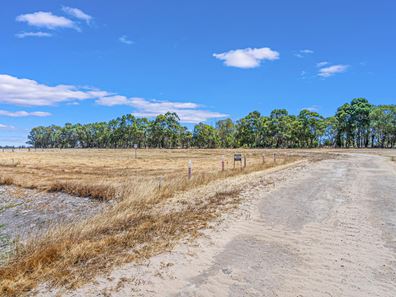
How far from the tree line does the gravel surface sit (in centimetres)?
8016

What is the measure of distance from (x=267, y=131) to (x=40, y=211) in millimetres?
92269

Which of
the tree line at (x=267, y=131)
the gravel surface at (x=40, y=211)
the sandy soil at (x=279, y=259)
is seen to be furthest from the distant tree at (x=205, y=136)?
the sandy soil at (x=279, y=259)

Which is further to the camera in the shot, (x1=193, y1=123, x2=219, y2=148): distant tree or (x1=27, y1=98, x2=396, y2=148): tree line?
(x1=193, y1=123, x2=219, y2=148): distant tree

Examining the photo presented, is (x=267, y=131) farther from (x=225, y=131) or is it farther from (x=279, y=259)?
(x=279, y=259)

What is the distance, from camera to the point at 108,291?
4.02 meters

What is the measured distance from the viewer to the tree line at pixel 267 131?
8556 centimetres

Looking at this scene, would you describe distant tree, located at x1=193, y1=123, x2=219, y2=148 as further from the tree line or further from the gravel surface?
the gravel surface

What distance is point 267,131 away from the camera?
99.5 m

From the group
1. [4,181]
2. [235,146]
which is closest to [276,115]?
[235,146]

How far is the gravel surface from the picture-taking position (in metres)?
9.73

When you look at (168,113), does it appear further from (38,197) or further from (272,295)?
(272,295)

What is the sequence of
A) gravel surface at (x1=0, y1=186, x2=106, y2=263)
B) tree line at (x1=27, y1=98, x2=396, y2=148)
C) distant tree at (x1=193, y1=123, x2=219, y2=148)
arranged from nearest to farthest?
1. gravel surface at (x1=0, y1=186, x2=106, y2=263)
2. tree line at (x1=27, y1=98, x2=396, y2=148)
3. distant tree at (x1=193, y1=123, x2=219, y2=148)

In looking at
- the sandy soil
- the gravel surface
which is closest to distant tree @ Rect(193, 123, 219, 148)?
the gravel surface

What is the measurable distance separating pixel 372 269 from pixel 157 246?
361 centimetres
